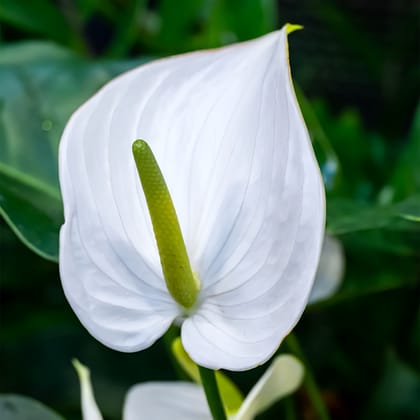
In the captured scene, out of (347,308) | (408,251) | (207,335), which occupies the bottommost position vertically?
(347,308)

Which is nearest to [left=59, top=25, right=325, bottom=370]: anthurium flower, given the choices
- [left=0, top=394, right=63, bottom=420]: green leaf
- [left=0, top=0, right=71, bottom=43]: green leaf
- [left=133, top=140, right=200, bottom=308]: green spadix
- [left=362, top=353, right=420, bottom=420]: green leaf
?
[left=133, top=140, right=200, bottom=308]: green spadix

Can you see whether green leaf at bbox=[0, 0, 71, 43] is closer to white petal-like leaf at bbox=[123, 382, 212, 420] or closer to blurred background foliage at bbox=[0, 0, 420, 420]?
blurred background foliage at bbox=[0, 0, 420, 420]

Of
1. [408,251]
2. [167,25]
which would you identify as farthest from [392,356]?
[167,25]

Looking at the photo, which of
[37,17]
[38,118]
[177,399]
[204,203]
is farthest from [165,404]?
[37,17]

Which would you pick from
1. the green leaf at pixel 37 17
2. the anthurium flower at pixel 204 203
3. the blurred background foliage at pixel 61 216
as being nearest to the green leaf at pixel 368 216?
the blurred background foliage at pixel 61 216

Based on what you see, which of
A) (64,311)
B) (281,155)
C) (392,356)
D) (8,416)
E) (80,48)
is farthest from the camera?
(80,48)

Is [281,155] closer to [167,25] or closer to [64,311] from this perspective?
[64,311]

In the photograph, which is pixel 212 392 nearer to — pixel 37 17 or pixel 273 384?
pixel 273 384
